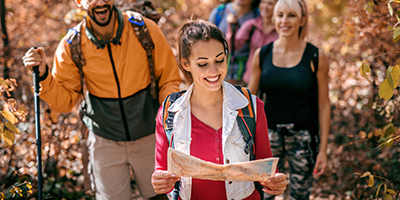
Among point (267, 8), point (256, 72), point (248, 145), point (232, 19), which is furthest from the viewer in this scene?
point (232, 19)

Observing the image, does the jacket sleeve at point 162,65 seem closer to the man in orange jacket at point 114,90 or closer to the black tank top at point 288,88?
the man in orange jacket at point 114,90

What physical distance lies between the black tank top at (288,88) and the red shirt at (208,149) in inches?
35.2

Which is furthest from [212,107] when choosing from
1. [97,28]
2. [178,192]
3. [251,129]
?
[97,28]

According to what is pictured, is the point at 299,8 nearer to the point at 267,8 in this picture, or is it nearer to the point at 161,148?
the point at 267,8

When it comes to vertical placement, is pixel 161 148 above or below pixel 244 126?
below

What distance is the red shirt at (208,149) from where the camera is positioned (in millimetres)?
2051

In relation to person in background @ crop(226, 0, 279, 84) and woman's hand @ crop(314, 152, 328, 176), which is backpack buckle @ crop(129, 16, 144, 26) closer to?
person in background @ crop(226, 0, 279, 84)

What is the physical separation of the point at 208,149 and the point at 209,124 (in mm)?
161

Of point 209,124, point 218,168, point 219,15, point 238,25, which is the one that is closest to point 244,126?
point 209,124

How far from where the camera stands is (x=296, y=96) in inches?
117

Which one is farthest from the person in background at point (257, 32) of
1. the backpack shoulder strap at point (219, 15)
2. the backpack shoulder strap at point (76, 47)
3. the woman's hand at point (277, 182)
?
the woman's hand at point (277, 182)

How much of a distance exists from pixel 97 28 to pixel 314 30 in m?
7.56

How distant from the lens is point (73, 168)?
169 inches

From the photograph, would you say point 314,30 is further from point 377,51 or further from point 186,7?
point 377,51
